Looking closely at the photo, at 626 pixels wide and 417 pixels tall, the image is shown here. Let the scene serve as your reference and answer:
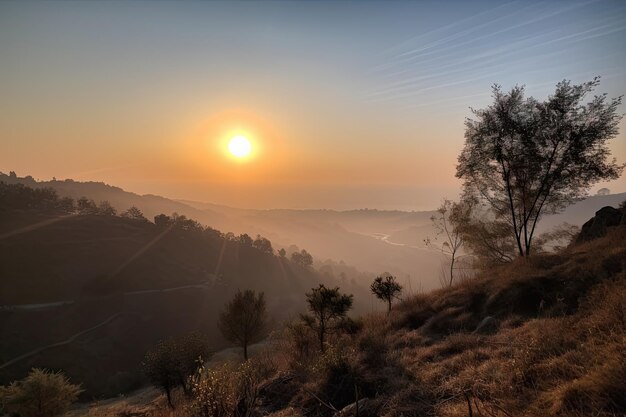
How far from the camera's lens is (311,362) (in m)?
13.7

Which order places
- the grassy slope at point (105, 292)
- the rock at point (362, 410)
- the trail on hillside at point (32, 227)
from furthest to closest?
1. the trail on hillside at point (32, 227)
2. the grassy slope at point (105, 292)
3. the rock at point (362, 410)

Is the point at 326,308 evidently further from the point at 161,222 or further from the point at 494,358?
the point at 161,222

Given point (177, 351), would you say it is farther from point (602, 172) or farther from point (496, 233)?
point (602, 172)

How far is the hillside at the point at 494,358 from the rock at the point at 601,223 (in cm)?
678

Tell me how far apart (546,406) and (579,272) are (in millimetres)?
11798

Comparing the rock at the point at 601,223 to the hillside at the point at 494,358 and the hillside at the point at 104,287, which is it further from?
the hillside at the point at 104,287

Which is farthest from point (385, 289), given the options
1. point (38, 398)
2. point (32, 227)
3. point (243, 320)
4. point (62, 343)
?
point (32, 227)

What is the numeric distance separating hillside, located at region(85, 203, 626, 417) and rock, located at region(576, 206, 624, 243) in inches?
267

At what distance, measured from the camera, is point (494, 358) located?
28.2 ft

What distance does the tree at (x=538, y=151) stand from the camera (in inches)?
938

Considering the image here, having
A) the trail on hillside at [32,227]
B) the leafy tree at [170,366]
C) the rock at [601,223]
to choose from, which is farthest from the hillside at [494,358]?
the trail on hillside at [32,227]

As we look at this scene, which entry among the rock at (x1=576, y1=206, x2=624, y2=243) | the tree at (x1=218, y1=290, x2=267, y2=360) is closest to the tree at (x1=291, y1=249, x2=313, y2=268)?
the tree at (x1=218, y1=290, x2=267, y2=360)

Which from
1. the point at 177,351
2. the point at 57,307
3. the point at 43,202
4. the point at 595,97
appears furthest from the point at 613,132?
the point at 43,202

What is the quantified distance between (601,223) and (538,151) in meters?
7.45
